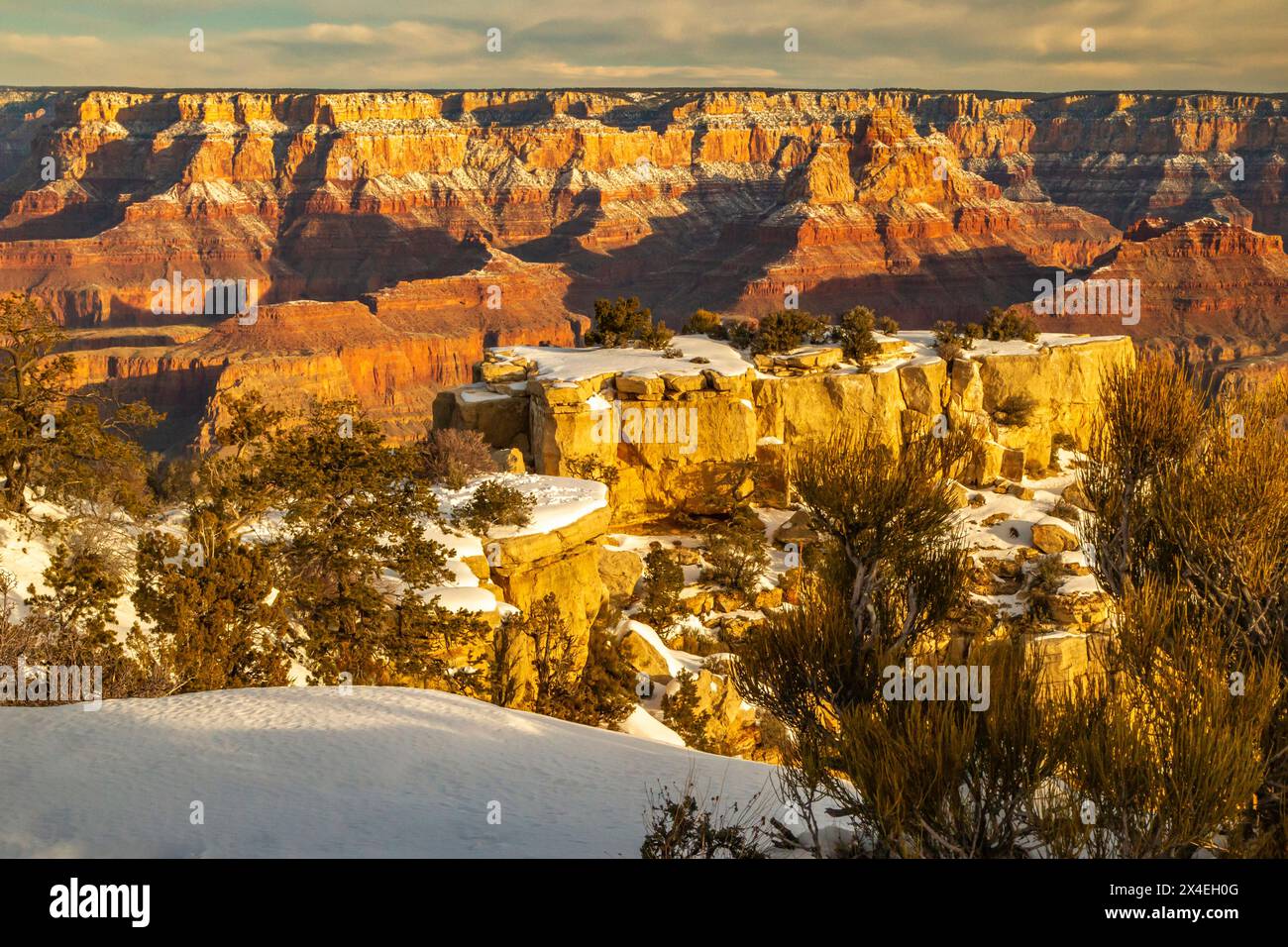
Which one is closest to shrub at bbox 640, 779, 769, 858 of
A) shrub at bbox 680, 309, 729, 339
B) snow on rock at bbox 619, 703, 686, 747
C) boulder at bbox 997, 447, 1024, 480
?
snow on rock at bbox 619, 703, 686, 747

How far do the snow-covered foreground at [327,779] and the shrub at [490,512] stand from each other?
6163 millimetres

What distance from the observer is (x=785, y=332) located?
34.1 meters

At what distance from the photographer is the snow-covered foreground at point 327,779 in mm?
8977

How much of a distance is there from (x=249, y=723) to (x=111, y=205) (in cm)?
15919

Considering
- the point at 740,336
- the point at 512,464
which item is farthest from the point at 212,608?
the point at 740,336

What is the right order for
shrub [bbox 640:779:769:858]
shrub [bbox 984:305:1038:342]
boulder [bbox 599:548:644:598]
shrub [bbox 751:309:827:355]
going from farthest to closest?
shrub [bbox 984:305:1038:342] → shrub [bbox 751:309:827:355] → boulder [bbox 599:548:644:598] → shrub [bbox 640:779:769:858]

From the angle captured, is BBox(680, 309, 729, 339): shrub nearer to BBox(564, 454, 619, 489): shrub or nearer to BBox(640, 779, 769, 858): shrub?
BBox(564, 454, 619, 489): shrub

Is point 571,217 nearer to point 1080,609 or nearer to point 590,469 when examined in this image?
point 590,469

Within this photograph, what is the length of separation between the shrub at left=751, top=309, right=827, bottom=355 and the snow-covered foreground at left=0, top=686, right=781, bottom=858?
21.7m

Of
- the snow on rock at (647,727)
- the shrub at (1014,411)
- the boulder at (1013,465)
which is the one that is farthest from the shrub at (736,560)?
the shrub at (1014,411)

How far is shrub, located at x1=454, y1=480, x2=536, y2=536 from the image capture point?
1970 cm

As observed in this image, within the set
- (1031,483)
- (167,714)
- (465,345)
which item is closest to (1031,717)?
(167,714)

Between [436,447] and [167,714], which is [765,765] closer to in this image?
[167,714]

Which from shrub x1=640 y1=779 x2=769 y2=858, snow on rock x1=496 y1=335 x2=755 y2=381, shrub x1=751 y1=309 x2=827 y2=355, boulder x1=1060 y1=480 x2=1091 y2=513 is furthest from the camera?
shrub x1=751 y1=309 x2=827 y2=355
